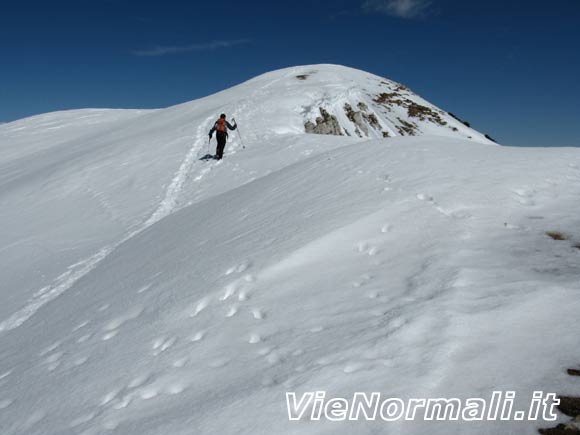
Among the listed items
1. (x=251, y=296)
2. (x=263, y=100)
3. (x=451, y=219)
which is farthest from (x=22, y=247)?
(x=263, y=100)

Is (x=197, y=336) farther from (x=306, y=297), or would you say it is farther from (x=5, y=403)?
(x=5, y=403)

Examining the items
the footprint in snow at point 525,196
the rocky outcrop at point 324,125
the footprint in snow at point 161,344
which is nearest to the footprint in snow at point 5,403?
the footprint in snow at point 161,344

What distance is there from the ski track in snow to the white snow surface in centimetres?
5

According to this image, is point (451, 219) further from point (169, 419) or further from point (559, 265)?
point (169, 419)

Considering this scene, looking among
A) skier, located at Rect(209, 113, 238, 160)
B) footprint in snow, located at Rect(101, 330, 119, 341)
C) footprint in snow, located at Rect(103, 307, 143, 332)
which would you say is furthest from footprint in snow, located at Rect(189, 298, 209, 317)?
skier, located at Rect(209, 113, 238, 160)

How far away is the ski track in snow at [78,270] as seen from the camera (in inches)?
300

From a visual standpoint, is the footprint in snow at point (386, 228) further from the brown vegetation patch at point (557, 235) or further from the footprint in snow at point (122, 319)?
the footprint in snow at point (122, 319)

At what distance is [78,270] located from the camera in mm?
9359

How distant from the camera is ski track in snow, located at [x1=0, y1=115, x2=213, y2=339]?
762cm

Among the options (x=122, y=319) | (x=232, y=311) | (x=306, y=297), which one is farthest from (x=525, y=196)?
(x=122, y=319)

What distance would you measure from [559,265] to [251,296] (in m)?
3.78

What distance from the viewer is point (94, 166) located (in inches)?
720

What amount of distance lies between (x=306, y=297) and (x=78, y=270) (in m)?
6.83

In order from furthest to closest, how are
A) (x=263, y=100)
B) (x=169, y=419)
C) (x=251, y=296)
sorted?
(x=263, y=100)
(x=251, y=296)
(x=169, y=419)
